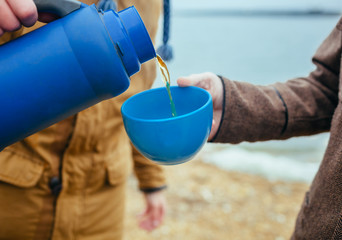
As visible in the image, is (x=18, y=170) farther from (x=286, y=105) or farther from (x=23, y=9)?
(x=286, y=105)

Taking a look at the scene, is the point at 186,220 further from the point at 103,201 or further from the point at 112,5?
the point at 112,5

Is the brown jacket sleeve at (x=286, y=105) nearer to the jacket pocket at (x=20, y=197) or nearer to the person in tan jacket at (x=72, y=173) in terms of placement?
the person in tan jacket at (x=72, y=173)

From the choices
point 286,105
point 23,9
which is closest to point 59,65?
point 23,9

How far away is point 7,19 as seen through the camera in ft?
1.79

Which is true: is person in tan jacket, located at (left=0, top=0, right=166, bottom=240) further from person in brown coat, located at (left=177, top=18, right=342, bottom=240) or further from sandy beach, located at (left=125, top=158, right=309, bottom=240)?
sandy beach, located at (left=125, top=158, right=309, bottom=240)

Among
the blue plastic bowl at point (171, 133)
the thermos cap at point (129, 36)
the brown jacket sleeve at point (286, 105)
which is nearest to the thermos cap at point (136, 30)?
the thermos cap at point (129, 36)

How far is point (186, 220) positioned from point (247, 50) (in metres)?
6.47

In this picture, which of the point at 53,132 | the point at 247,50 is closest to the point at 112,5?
the point at 53,132

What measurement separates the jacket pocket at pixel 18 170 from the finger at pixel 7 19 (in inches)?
17.7

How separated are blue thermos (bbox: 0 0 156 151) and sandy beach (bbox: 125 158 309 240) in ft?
5.69

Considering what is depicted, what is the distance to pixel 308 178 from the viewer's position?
9.96 ft

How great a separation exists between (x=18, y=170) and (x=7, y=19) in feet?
1.61

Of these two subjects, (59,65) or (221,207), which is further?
(221,207)

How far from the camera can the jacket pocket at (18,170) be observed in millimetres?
896
